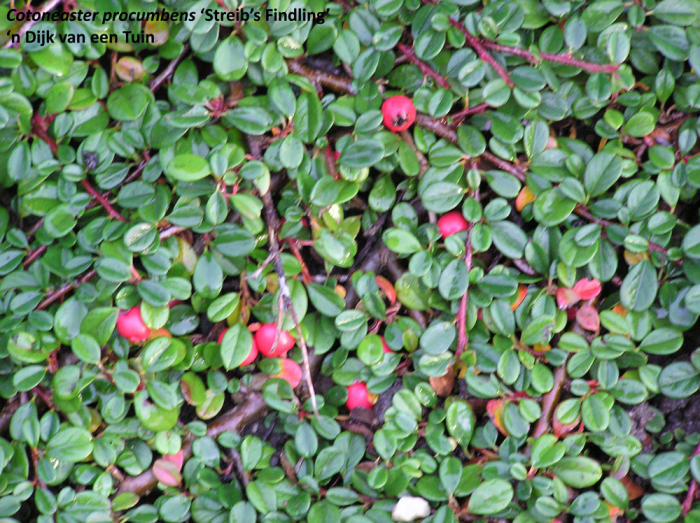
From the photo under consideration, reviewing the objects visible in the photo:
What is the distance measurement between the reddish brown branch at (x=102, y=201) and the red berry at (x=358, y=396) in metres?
0.65

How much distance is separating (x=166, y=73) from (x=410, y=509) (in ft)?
3.75

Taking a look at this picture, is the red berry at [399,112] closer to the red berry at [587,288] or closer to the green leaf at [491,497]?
the red berry at [587,288]

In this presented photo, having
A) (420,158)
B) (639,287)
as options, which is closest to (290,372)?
(420,158)

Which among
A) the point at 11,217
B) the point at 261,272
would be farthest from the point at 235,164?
the point at 11,217

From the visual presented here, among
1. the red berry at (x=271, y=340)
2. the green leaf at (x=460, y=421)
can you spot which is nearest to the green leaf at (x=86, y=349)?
the red berry at (x=271, y=340)

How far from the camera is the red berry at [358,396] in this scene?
4.99 ft

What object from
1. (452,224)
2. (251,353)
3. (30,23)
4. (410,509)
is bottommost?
(410,509)

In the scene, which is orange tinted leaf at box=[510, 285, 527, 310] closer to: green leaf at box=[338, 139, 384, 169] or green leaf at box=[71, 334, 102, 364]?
green leaf at box=[338, 139, 384, 169]

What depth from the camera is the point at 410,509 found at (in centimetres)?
142

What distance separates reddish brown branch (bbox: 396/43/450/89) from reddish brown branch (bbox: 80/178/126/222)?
756mm

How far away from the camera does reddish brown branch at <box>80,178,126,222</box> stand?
1.51 meters

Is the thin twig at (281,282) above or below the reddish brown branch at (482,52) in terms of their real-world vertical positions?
below

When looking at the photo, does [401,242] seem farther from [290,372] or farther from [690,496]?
[690,496]

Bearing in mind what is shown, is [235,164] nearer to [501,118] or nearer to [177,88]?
[177,88]
